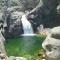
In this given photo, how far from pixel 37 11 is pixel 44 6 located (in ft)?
2.94

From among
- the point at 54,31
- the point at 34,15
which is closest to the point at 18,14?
the point at 34,15

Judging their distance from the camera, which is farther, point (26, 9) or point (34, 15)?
point (26, 9)

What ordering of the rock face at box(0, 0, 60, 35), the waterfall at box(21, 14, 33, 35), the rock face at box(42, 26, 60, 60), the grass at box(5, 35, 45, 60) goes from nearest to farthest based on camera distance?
the rock face at box(42, 26, 60, 60), the grass at box(5, 35, 45, 60), the rock face at box(0, 0, 60, 35), the waterfall at box(21, 14, 33, 35)

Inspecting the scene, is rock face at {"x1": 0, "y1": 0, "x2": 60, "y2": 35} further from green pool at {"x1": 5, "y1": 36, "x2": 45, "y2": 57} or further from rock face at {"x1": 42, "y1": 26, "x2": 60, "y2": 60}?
rock face at {"x1": 42, "y1": 26, "x2": 60, "y2": 60}

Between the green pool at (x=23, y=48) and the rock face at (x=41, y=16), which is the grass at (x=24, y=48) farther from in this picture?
the rock face at (x=41, y=16)

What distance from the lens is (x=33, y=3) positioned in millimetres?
25641

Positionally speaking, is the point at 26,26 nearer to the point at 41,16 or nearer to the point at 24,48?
the point at 41,16

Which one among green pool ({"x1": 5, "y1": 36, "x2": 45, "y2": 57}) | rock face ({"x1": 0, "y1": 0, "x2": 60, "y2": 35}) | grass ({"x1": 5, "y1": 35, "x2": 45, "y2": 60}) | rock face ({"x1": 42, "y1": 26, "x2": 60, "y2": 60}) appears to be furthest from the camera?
rock face ({"x1": 0, "y1": 0, "x2": 60, "y2": 35})

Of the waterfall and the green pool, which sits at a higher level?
the waterfall

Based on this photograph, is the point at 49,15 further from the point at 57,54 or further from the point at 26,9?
the point at 57,54

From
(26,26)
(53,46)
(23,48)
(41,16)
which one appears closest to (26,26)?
(26,26)

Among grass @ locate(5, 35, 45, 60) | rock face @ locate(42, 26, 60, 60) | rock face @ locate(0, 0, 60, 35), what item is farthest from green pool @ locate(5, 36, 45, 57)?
rock face @ locate(0, 0, 60, 35)

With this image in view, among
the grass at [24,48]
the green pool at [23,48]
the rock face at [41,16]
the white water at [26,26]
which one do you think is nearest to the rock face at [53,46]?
the grass at [24,48]

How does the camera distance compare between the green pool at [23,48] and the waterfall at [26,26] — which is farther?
the waterfall at [26,26]
